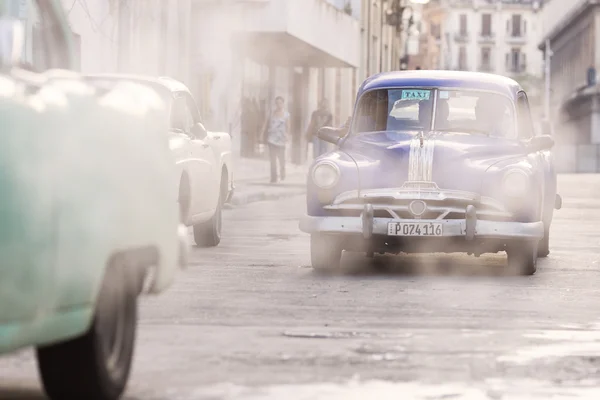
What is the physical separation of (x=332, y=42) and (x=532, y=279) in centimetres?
3151

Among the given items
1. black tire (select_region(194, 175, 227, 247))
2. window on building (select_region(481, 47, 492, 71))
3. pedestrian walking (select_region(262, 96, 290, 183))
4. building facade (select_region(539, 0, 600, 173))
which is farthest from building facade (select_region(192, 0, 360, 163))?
window on building (select_region(481, 47, 492, 71))

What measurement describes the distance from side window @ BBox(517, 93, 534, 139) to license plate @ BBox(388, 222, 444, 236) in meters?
1.85

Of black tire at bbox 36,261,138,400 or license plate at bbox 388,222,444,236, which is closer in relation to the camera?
black tire at bbox 36,261,138,400

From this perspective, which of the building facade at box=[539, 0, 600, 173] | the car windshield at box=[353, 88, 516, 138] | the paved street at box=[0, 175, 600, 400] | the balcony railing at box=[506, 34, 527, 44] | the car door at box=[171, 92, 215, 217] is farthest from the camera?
the balcony railing at box=[506, 34, 527, 44]

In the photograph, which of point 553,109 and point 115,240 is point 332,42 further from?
point 553,109

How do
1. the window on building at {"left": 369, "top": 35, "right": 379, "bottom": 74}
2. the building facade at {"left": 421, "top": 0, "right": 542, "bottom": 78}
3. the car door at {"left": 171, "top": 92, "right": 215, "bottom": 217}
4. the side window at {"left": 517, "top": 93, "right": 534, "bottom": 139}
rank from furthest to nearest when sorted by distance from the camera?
1. the building facade at {"left": 421, "top": 0, "right": 542, "bottom": 78}
2. the window on building at {"left": 369, "top": 35, "right": 379, "bottom": 74}
3. the car door at {"left": 171, "top": 92, "right": 215, "bottom": 217}
4. the side window at {"left": 517, "top": 93, "right": 534, "bottom": 139}

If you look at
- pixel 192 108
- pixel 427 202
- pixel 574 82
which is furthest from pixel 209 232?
pixel 574 82

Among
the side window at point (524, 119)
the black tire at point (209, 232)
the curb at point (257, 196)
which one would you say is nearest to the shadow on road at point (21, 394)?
the side window at point (524, 119)

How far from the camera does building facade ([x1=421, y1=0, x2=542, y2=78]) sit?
165 m

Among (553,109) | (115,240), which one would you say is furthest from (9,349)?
(553,109)

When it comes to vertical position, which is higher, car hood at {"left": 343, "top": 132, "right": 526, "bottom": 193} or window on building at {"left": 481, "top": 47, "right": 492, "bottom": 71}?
window on building at {"left": 481, "top": 47, "right": 492, "bottom": 71}

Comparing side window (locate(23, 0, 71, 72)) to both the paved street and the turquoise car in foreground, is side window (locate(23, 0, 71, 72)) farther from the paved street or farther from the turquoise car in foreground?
the paved street

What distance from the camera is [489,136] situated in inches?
513

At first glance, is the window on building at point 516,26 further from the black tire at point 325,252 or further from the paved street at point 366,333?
the black tire at point 325,252
